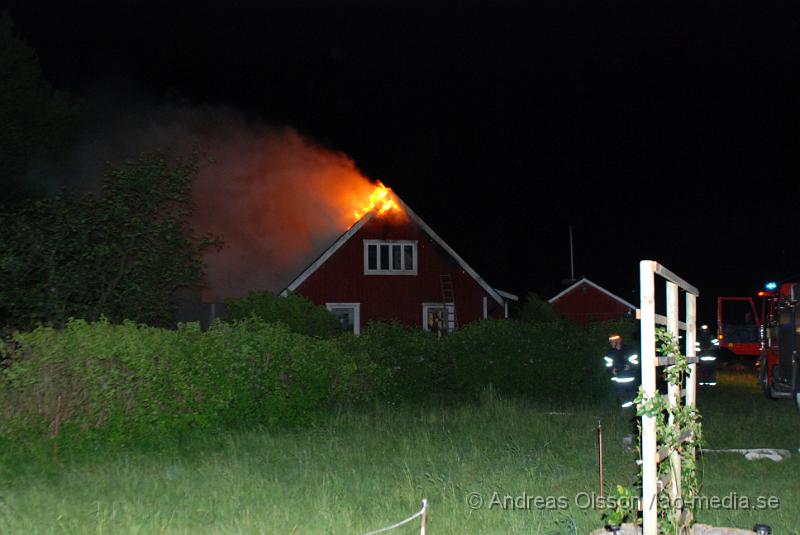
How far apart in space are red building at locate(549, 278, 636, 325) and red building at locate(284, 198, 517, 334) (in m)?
21.4

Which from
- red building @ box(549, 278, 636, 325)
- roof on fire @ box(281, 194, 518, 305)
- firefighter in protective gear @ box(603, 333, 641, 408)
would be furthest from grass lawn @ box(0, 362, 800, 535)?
red building @ box(549, 278, 636, 325)

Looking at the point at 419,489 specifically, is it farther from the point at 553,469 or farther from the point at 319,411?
the point at 319,411

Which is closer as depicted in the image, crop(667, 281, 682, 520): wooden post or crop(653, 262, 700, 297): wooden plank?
crop(653, 262, 700, 297): wooden plank

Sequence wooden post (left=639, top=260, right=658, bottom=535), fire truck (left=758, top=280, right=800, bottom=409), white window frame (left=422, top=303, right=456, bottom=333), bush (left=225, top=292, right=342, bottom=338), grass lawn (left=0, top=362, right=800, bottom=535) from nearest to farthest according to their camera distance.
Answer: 1. wooden post (left=639, top=260, right=658, bottom=535)
2. grass lawn (left=0, top=362, right=800, bottom=535)
3. fire truck (left=758, top=280, right=800, bottom=409)
4. bush (left=225, top=292, right=342, bottom=338)
5. white window frame (left=422, top=303, right=456, bottom=333)

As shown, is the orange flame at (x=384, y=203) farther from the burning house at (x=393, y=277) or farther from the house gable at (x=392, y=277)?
the house gable at (x=392, y=277)

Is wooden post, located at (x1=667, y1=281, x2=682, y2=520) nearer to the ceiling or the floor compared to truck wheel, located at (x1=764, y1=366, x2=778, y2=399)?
nearer to the ceiling

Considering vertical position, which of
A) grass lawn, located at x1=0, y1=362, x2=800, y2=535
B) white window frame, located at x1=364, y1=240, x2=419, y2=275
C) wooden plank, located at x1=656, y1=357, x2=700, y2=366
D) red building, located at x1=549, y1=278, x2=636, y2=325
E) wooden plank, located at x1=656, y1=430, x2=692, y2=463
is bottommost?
grass lawn, located at x1=0, y1=362, x2=800, y2=535

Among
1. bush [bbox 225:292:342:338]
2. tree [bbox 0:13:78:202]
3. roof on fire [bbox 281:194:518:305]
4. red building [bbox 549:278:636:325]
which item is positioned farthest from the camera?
red building [bbox 549:278:636:325]

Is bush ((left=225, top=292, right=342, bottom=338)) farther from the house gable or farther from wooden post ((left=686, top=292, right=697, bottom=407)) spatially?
wooden post ((left=686, top=292, right=697, bottom=407))

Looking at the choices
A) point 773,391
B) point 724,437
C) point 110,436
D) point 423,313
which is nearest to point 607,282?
point 423,313

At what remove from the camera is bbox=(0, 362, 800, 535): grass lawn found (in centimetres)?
778

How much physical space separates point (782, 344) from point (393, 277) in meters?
15.9

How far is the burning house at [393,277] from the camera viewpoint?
32.0 m

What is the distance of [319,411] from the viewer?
15.1 meters
